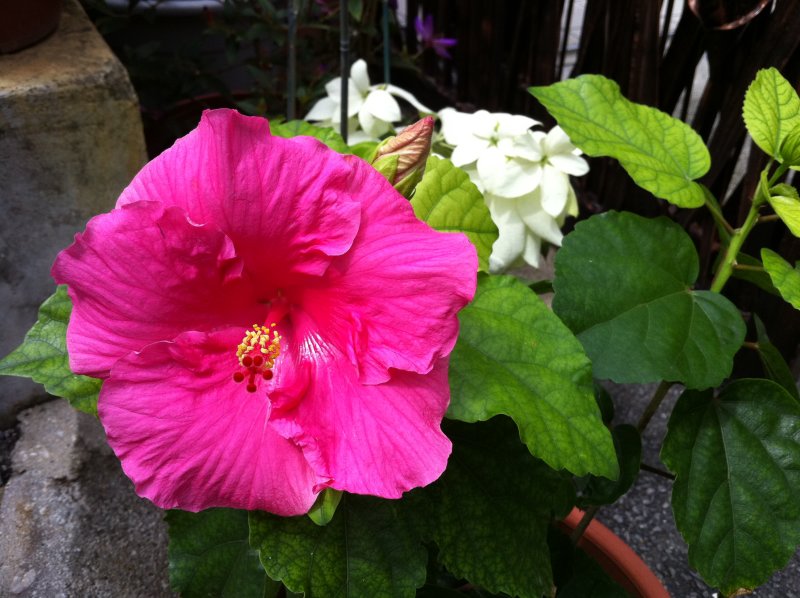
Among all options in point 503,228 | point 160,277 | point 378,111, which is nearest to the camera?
point 160,277

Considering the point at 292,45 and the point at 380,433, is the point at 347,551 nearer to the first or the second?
the point at 380,433

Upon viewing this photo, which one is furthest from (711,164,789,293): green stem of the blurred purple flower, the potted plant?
the blurred purple flower

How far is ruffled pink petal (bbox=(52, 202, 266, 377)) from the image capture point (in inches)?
21.2

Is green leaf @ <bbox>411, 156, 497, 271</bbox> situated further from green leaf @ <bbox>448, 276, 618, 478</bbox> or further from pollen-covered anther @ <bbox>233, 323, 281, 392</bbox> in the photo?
pollen-covered anther @ <bbox>233, 323, 281, 392</bbox>

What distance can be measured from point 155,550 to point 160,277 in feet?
3.09

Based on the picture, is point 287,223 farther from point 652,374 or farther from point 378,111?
point 378,111

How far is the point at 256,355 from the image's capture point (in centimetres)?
59

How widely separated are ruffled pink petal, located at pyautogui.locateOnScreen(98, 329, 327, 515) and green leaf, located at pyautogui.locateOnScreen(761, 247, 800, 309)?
0.45m

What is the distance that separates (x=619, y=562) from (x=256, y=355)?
2.72 feet

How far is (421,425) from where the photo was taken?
0.56 metres

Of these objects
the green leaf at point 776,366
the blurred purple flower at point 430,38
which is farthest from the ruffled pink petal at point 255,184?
the blurred purple flower at point 430,38

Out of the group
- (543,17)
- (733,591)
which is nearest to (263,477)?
(733,591)

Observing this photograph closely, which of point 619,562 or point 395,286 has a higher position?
point 395,286

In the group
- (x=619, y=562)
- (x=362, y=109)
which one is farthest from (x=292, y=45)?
(x=619, y=562)
